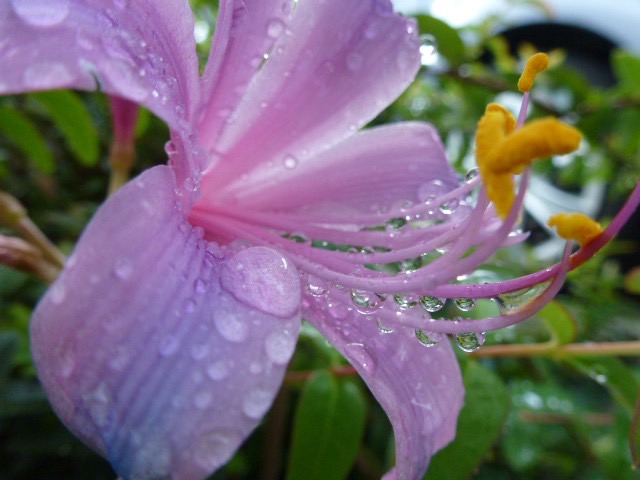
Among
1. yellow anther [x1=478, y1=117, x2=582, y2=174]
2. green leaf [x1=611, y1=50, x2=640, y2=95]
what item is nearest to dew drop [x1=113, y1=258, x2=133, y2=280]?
yellow anther [x1=478, y1=117, x2=582, y2=174]

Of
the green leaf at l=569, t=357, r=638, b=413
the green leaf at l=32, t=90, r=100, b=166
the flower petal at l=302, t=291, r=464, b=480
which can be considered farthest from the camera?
the green leaf at l=32, t=90, r=100, b=166

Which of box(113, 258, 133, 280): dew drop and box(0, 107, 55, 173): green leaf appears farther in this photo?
box(0, 107, 55, 173): green leaf

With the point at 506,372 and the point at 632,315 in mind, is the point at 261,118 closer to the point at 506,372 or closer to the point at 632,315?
the point at 506,372

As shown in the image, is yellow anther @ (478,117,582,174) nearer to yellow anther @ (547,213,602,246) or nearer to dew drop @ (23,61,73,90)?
yellow anther @ (547,213,602,246)

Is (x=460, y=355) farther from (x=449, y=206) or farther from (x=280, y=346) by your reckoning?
(x=280, y=346)

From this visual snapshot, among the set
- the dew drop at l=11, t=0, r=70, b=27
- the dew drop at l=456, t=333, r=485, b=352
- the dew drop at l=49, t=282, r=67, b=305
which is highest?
the dew drop at l=11, t=0, r=70, b=27

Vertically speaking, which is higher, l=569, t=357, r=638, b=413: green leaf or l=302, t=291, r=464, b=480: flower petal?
l=302, t=291, r=464, b=480: flower petal

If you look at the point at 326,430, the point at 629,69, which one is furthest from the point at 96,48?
the point at 629,69
